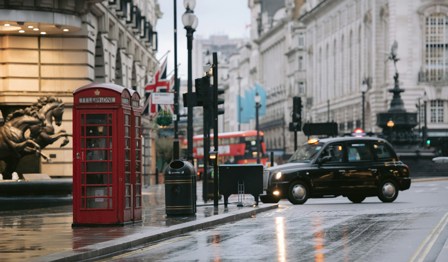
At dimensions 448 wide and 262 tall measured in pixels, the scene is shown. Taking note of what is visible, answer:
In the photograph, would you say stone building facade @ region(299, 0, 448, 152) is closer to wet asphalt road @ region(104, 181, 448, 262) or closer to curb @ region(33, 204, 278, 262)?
wet asphalt road @ region(104, 181, 448, 262)

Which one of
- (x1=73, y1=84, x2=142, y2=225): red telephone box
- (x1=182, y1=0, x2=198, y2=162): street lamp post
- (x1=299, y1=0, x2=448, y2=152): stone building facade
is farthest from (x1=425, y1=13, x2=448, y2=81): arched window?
(x1=73, y1=84, x2=142, y2=225): red telephone box

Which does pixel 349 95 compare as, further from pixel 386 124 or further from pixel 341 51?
pixel 386 124

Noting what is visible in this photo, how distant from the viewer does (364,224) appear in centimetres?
2148

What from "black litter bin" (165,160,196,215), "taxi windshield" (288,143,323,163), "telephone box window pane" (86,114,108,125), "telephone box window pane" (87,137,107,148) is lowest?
"black litter bin" (165,160,196,215)

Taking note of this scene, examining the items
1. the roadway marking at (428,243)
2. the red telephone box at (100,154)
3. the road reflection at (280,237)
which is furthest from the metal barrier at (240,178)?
the red telephone box at (100,154)

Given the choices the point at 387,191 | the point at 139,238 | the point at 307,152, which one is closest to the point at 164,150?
the point at 307,152

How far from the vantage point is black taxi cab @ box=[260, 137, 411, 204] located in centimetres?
3147

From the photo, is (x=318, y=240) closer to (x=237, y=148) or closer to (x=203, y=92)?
(x=203, y=92)

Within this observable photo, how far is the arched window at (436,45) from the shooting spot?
110875mm

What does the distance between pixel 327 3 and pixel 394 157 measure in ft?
359

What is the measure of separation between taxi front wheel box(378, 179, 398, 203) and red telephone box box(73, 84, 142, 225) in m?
12.3

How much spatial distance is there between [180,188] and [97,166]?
360 cm

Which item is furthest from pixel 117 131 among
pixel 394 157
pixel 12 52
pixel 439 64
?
pixel 439 64

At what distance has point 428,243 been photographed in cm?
1703
